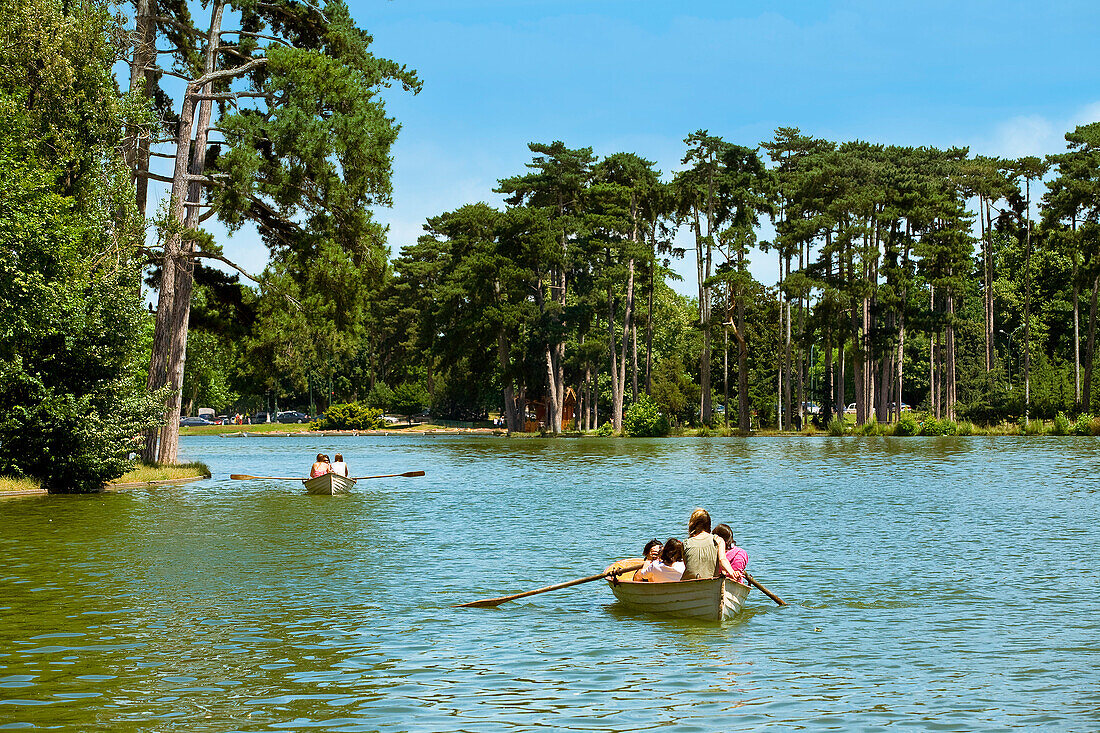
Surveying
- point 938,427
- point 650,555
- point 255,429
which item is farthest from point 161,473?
point 255,429

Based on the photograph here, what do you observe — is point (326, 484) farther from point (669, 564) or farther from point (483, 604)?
point (669, 564)

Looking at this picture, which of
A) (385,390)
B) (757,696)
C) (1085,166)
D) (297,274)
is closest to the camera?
(757,696)

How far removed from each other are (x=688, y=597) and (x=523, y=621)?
7.39 feet

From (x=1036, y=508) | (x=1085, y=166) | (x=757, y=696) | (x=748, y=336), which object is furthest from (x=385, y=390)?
(x=757, y=696)

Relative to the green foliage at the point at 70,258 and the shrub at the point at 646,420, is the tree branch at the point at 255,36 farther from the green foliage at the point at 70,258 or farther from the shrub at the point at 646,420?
the shrub at the point at 646,420

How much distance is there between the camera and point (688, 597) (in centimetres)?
1467

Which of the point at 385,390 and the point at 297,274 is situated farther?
the point at 385,390

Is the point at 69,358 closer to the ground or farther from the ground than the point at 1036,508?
farther from the ground

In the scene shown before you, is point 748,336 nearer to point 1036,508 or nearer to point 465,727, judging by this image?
point 1036,508

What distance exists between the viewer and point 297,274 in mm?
38375

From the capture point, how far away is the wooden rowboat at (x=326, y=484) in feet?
117

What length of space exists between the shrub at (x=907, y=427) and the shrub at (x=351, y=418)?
59.5m

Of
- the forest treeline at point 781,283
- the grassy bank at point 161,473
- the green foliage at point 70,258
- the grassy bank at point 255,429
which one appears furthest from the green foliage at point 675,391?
the green foliage at point 70,258

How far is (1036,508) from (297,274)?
24.5 m
